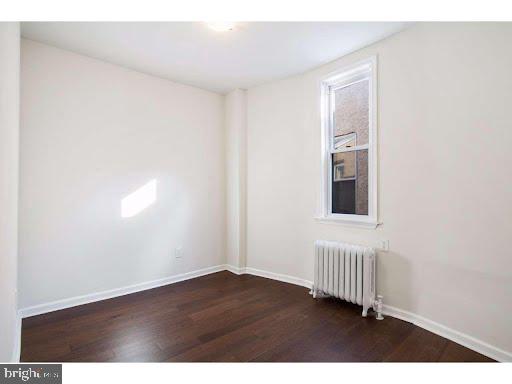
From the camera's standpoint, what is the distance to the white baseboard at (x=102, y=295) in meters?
2.62

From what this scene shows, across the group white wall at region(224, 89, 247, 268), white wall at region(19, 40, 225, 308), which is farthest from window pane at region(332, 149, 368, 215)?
white wall at region(19, 40, 225, 308)

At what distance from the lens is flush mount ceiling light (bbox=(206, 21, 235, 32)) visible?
236cm

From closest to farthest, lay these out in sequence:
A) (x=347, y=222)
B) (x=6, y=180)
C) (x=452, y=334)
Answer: (x=6, y=180) < (x=452, y=334) < (x=347, y=222)

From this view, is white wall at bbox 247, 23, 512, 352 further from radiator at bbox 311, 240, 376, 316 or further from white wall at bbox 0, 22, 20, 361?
white wall at bbox 0, 22, 20, 361

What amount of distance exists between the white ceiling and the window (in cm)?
34

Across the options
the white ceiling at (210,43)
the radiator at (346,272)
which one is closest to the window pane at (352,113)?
the white ceiling at (210,43)

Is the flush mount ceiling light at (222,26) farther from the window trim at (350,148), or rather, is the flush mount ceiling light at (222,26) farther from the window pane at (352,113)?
the window pane at (352,113)

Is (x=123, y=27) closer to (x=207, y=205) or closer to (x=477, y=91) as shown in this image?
(x=207, y=205)

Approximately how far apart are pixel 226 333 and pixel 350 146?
235 cm

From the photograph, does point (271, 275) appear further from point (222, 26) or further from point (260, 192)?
point (222, 26)

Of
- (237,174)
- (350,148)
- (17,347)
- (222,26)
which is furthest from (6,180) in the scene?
(350,148)

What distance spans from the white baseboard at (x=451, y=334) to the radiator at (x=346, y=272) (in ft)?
0.77

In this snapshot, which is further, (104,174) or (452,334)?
(104,174)

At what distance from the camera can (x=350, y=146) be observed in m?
3.04
